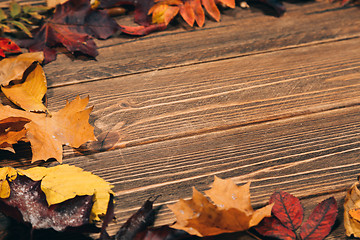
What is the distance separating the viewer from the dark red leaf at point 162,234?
76cm

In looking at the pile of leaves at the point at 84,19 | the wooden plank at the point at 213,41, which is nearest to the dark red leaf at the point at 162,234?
the wooden plank at the point at 213,41

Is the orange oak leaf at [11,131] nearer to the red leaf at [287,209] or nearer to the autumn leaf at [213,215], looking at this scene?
the autumn leaf at [213,215]

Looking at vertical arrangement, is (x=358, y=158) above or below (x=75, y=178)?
above

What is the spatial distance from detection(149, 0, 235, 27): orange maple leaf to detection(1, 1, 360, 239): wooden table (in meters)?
0.05

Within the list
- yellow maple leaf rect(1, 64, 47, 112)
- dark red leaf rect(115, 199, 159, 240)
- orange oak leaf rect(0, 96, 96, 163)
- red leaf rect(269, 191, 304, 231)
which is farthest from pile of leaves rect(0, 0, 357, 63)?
red leaf rect(269, 191, 304, 231)

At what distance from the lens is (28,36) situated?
1.34m

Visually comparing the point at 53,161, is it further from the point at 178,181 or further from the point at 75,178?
the point at 178,181

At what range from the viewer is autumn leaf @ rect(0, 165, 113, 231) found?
78 centimetres

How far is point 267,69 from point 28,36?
0.92 m

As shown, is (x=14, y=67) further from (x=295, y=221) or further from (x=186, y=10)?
(x=295, y=221)

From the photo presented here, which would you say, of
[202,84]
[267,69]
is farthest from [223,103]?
[267,69]

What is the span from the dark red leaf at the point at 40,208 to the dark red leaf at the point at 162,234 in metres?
0.13

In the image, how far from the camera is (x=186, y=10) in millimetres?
1429

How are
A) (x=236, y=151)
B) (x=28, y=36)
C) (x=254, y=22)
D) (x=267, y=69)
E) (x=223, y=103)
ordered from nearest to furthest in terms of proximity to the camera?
1. (x=236, y=151)
2. (x=223, y=103)
3. (x=267, y=69)
4. (x=28, y=36)
5. (x=254, y=22)
